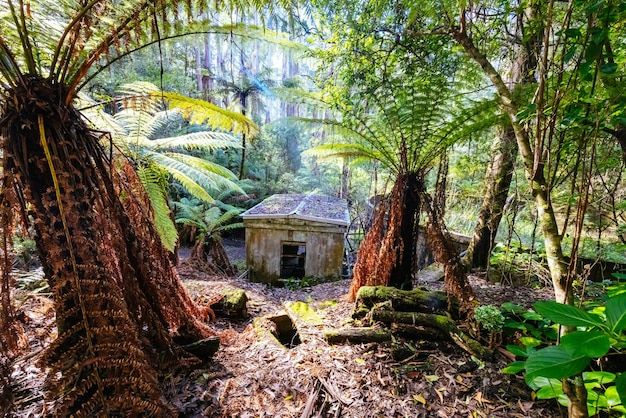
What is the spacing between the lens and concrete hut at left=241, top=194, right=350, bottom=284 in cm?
636

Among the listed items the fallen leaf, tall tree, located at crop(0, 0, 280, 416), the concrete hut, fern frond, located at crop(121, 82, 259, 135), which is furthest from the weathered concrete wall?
tall tree, located at crop(0, 0, 280, 416)

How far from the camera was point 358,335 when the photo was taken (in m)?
2.08

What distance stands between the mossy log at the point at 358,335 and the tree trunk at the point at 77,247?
1.19 metres

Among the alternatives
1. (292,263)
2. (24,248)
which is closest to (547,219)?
(24,248)

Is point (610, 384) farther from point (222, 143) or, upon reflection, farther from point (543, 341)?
point (222, 143)

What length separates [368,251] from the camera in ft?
9.64

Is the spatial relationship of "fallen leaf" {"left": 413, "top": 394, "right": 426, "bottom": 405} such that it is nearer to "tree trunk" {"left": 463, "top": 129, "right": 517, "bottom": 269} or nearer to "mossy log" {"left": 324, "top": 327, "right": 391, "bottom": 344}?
"mossy log" {"left": 324, "top": 327, "right": 391, "bottom": 344}

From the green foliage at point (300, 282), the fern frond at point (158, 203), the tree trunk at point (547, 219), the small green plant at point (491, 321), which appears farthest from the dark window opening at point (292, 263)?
the tree trunk at point (547, 219)

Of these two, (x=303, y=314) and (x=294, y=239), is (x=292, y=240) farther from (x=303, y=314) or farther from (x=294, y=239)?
(x=303, y=314)

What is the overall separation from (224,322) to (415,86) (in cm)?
297

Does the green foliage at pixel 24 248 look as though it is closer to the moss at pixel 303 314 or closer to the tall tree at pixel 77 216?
the tall tree at pixel 77 216

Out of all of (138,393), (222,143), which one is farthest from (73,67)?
(222,143)

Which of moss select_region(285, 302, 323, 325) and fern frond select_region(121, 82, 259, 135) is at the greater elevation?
fern frond select_region(121, 82, 259, 135)

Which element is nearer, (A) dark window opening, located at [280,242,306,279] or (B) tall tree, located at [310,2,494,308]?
(B) tall tree, located at [310,2,494,308]
